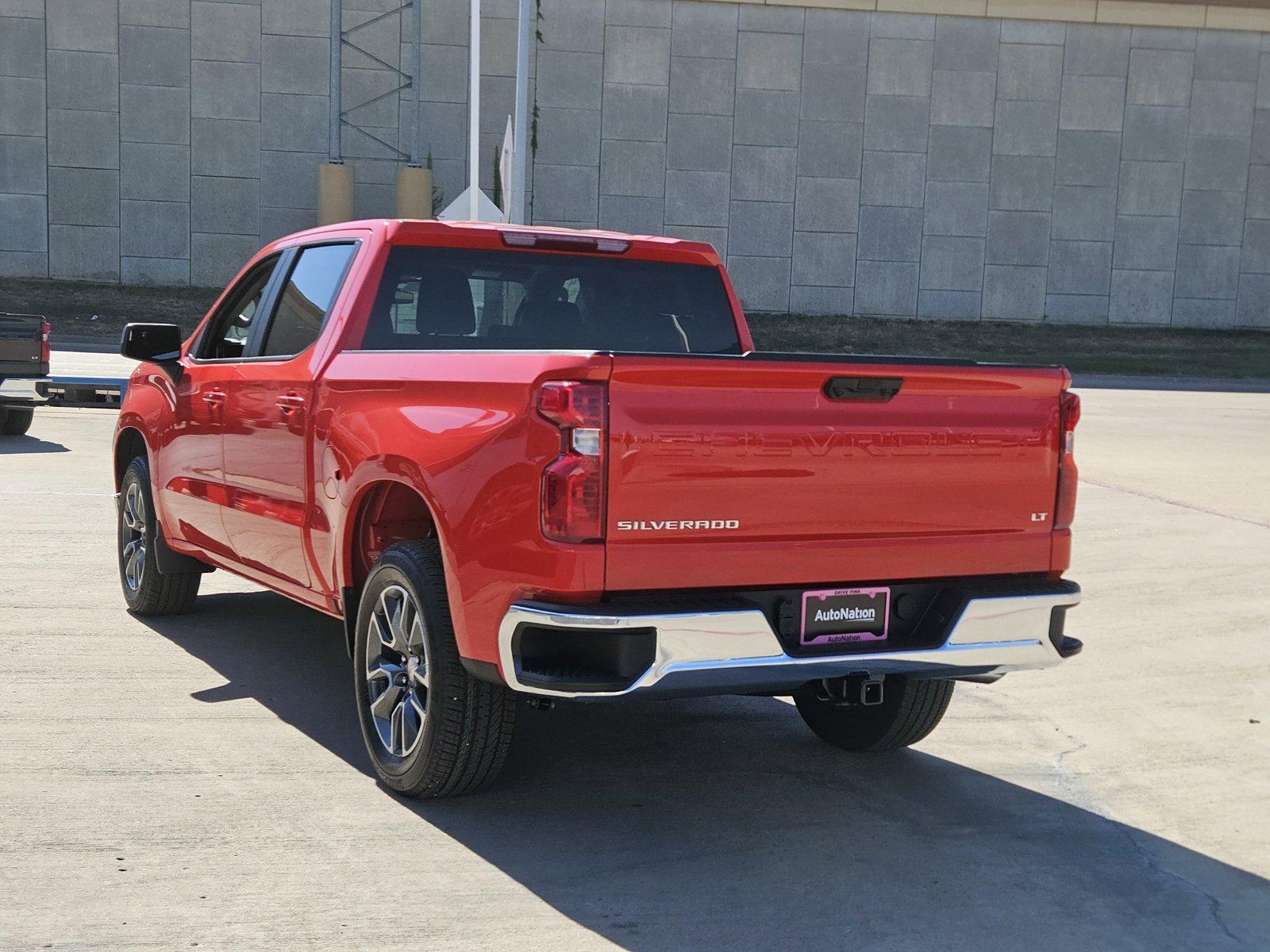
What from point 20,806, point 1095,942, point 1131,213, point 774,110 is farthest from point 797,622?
point 1131,213

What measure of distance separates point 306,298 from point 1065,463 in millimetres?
3186

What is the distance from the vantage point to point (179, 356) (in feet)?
23.8

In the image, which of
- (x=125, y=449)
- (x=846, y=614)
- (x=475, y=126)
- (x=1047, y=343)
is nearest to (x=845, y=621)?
(x=846, y=614)

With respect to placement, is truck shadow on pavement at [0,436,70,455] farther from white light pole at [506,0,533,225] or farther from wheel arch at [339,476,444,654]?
wheel arch at [339,476,444,654]

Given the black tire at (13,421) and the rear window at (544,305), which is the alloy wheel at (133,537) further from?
the black tire at (13,421)

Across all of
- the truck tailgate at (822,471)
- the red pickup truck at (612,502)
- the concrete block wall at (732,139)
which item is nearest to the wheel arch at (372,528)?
the red pickup truck at (612,502)

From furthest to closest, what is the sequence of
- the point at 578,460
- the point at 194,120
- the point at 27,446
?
the point at 194,120, the point at 27,446, the point at 578,460

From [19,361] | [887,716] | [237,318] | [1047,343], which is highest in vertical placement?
[237,318]

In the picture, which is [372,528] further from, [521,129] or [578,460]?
[521,129]

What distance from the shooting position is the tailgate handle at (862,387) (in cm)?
444

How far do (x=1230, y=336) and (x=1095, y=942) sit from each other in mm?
39221

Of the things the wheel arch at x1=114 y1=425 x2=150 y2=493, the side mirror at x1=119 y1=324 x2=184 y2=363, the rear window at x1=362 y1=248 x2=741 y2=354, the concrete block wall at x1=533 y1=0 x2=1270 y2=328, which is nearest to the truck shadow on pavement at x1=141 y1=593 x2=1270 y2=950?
the rear window at x1=362 y1=248 x2=741 y2=354

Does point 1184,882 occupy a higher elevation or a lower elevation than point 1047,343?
lower

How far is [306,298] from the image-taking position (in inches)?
243
